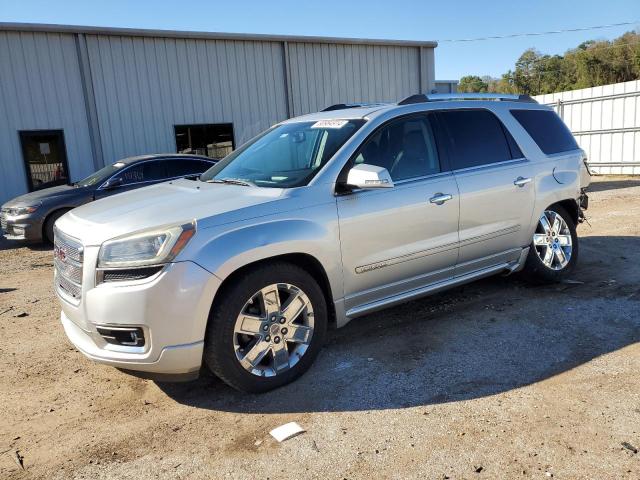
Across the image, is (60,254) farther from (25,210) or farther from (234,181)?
(25,210)

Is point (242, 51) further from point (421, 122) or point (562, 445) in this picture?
point (562, 445)

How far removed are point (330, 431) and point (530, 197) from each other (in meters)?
3.09

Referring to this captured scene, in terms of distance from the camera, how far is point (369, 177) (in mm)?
3539

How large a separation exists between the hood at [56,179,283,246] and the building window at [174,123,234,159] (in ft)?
34.2

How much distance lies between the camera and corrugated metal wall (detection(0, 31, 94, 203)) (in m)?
12.2

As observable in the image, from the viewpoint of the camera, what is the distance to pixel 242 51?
14.5 m

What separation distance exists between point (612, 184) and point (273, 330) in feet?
45.9

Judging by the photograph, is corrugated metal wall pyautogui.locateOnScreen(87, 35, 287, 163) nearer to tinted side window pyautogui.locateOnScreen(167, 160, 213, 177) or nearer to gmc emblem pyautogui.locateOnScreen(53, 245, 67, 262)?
tinted side window pyautogui.locateOnScreen(167, 160, 213, 177)

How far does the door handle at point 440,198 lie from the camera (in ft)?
13.5

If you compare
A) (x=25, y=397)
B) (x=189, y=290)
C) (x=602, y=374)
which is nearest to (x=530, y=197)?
(x=602, y=374)

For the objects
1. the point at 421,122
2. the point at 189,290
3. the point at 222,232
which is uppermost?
the point at 421,122

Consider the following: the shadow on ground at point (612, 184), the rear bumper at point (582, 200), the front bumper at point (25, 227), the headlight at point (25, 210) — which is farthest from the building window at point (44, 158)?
the shadow on ground at point (612, 184)

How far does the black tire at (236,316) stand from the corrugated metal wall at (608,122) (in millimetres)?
15448

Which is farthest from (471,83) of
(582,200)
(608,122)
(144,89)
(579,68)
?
(582,200)
